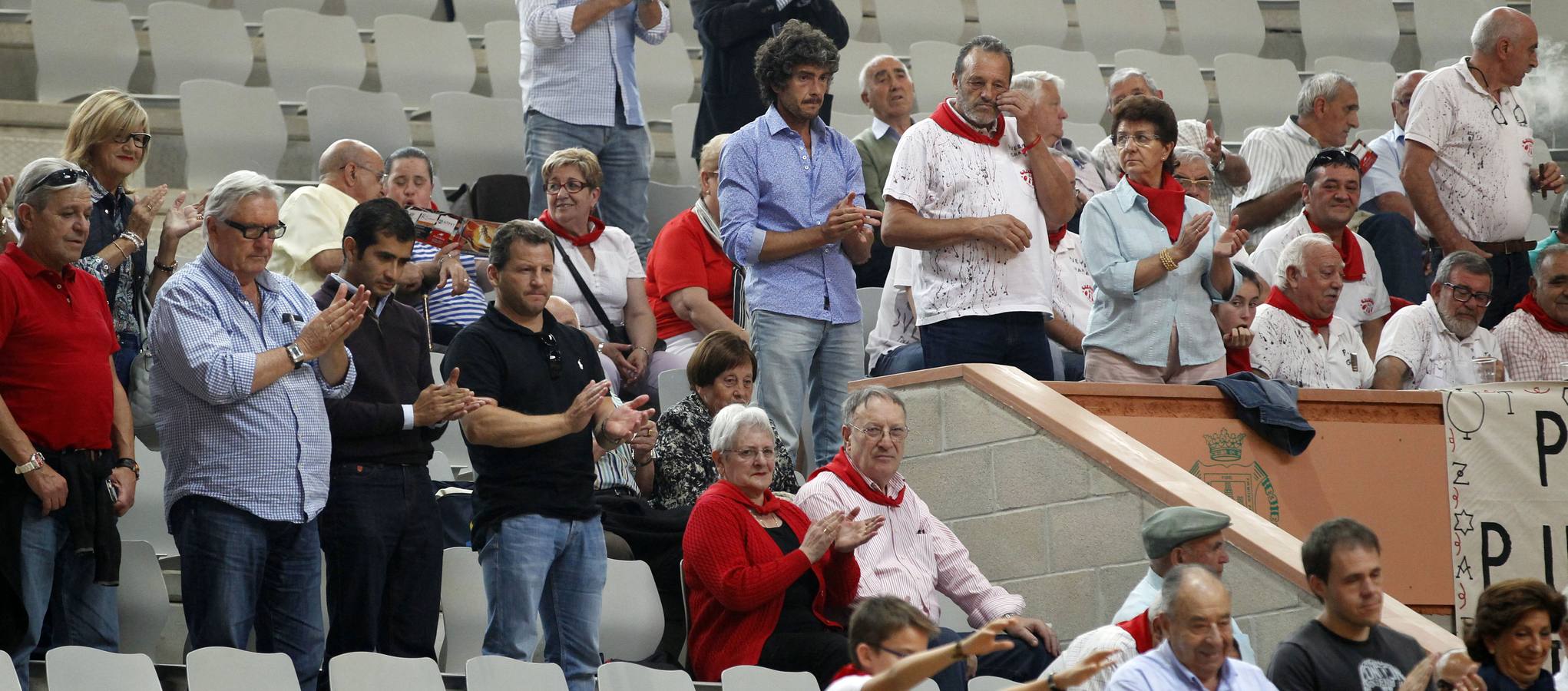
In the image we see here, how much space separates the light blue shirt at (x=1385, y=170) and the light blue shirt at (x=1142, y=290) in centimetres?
231

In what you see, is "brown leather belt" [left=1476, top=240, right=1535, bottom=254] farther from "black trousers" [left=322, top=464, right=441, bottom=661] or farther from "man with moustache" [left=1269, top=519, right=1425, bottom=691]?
"black trousers" [left=322, top=464, right=441, bottom=661]

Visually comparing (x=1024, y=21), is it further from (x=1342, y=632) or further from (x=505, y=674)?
(x=505, y=674)

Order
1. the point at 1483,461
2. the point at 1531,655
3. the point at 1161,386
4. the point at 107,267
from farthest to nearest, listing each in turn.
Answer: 1. the point at 1483,461
2. the point at 1161,386
3. the point at 107,267
4. the point at 1531,655

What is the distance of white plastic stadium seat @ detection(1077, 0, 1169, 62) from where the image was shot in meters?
10.3

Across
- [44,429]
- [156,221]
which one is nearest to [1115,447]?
[44,429]

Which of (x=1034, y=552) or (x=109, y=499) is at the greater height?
(x=109, y=499)

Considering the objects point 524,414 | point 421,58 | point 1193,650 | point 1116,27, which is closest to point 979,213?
point 524,414

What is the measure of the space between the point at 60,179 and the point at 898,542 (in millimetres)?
2074

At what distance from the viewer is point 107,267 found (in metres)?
4.83

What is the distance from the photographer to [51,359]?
4184 mm

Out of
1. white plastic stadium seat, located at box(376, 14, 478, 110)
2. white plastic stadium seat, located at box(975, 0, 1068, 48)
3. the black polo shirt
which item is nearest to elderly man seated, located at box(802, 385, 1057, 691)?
the black polo shirt

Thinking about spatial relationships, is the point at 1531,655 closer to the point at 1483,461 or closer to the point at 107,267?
the point at 1483,461

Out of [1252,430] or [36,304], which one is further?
[1252,430]

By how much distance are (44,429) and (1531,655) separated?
3113 mm
